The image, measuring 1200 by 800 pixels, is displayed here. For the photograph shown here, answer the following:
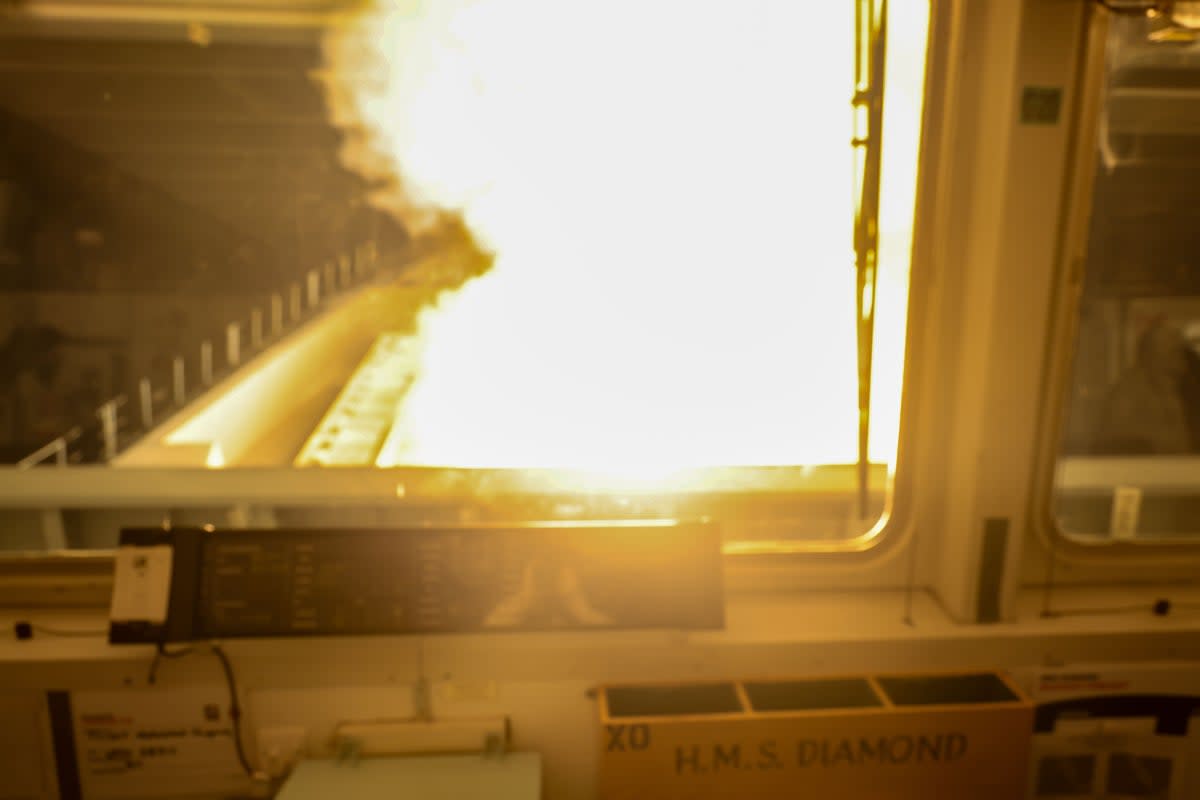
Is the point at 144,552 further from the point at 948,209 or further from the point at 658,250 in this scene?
the point at 948,209

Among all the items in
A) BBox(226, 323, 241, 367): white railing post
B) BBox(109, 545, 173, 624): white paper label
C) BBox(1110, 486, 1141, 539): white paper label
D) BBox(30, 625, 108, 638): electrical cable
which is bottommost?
BBox(226, 323, 241, 367): white railing post

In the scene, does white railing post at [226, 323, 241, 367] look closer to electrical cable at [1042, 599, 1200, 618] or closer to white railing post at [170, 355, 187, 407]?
white railing post at [170, 355, 187, 407]

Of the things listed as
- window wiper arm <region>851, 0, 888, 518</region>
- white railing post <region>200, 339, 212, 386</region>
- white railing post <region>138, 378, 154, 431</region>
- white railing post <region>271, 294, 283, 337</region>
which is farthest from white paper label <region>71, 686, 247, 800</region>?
white railing post <region>271, 294, 283, 337</region>

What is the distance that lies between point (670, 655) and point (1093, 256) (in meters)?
1.07

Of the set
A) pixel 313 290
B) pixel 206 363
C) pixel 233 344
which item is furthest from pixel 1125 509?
pixel 233 344

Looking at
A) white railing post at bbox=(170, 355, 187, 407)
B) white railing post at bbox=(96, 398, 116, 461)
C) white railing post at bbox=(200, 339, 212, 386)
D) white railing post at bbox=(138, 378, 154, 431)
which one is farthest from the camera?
white railing post at bbox=(200, 339, 212, 386)

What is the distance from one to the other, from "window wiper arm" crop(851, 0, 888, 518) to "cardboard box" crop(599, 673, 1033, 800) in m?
0.45

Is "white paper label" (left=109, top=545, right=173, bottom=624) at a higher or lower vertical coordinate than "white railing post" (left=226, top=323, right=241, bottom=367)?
higher

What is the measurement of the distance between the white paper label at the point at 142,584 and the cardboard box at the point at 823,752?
74 cm

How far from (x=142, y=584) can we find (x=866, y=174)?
1.38 meters

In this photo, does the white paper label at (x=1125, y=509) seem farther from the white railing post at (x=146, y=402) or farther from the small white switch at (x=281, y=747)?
the white railing post at (x=146, y=402)

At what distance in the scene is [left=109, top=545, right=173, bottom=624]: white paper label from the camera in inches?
43.6

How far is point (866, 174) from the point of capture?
118 centimetres

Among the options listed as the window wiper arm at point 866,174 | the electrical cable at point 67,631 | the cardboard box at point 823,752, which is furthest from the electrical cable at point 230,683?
the window wiper arm at point 866,174
